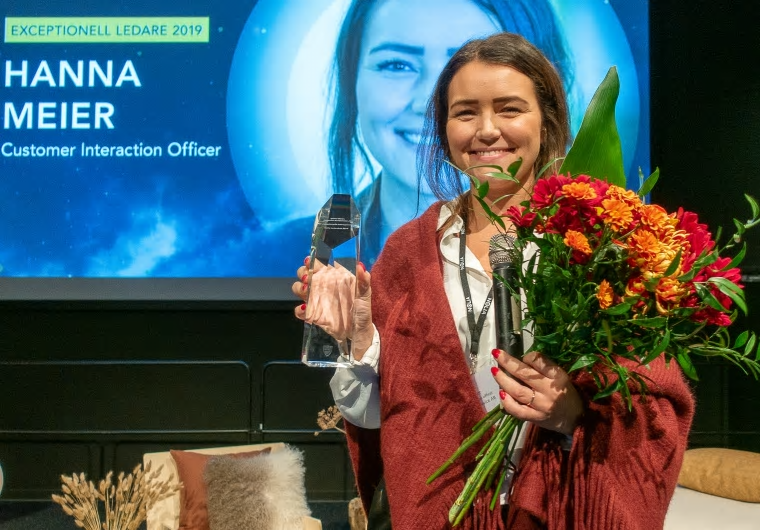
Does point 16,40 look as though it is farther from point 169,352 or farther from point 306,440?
point 306,440

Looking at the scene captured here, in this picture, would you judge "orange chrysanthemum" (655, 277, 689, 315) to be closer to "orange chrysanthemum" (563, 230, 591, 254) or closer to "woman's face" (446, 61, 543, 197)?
"orange chrysanthemum" (563, 230, 591, 254)

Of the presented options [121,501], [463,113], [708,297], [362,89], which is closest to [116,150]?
[362,89]

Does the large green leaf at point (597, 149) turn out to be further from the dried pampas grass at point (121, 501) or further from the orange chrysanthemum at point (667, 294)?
the dried pampas grass at point (121, 501)

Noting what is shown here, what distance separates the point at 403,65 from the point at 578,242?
3.84 metres

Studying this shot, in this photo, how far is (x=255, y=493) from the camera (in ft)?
10.3

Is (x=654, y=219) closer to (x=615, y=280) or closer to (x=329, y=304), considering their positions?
(x=615, y=280)

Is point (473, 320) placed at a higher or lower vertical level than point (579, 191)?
lower

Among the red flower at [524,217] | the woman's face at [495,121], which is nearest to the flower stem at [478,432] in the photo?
the red flower at [524,217]

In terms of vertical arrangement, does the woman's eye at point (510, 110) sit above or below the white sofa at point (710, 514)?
above

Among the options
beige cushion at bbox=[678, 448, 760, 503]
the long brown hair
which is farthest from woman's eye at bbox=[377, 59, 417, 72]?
the long brown hair

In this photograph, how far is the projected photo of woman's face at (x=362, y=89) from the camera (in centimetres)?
461

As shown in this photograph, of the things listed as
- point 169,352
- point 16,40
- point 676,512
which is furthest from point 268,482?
point 16,40

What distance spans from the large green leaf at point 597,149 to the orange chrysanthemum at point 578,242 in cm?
17

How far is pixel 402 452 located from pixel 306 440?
3.84m
